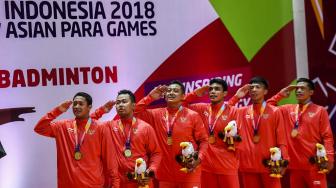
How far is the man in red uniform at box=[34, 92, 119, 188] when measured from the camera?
617 cm

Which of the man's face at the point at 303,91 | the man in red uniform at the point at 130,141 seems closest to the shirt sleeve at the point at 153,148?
the man in red uniform at the point at 130,141

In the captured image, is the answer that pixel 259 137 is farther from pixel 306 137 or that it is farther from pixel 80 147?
pixel 80 147

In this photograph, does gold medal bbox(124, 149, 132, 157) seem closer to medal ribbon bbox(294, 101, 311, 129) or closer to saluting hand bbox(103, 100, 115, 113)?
saluting hand bbox(103, 100, 115, 113)

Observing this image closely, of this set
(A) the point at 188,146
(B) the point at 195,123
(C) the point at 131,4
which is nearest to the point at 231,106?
(B) the point at 195,123

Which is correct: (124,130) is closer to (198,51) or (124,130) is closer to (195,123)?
(195,123)

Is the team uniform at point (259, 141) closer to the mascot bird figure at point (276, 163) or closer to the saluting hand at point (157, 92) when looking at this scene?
the mascot bird figure at point (276, 163)

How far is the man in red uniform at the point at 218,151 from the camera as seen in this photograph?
7203 mm

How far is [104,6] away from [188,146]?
2295 mm

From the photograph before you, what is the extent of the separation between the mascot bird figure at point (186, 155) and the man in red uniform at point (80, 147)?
31.1 inches

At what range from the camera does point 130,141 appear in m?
6.50

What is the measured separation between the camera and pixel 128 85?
25.9ft

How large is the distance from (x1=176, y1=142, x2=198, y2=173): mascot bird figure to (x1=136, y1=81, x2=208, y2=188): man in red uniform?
0.72ft

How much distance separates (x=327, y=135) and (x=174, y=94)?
2.01m

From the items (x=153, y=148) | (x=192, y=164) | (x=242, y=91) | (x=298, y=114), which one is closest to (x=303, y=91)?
(x=298, y=114)
